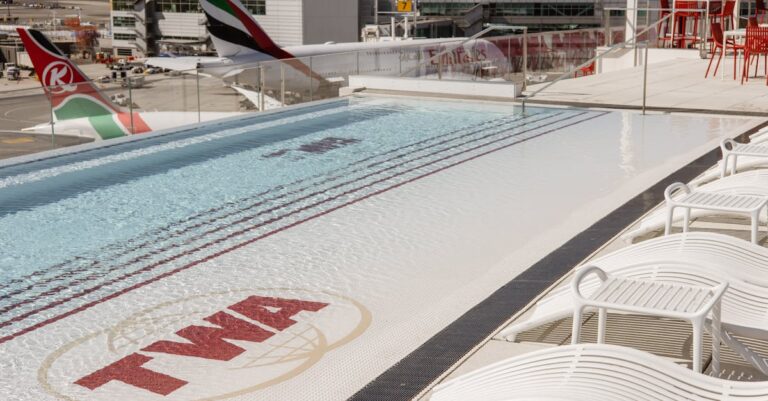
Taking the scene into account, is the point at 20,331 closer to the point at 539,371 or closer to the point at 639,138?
the point at 539,371

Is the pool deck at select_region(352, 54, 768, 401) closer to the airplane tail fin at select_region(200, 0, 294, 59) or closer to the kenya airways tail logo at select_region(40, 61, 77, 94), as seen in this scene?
the kenya airways tail logo at select_region(40, 61, 77, 94)

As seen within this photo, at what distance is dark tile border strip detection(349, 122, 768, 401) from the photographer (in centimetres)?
356

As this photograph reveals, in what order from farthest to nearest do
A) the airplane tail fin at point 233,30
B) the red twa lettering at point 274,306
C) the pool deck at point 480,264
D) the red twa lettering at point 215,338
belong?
the airplane tail fin at point 233,30 < the red twa lettering at point 274,306 < the red twa lettering at point 215,338 < the pool deck at point 480,264

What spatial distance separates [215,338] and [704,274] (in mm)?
2146

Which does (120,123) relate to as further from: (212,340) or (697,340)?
(697,340)

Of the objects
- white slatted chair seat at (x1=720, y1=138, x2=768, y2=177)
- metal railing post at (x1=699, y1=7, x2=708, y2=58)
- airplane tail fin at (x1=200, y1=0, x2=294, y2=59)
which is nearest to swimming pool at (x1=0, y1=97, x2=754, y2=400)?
white slatted chair seat at (x1=720, y1=138, x2=768, y2=177)

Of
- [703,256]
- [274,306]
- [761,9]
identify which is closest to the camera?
[703,256]

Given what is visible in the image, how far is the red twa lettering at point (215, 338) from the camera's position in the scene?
4.21 metres

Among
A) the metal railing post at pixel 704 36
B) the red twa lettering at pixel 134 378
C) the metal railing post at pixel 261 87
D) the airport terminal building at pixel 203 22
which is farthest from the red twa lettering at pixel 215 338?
the airport terminal building at pixel 203 22

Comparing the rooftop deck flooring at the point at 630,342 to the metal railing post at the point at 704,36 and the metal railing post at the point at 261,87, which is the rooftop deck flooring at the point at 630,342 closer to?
the metal railing post at the point at 261,87

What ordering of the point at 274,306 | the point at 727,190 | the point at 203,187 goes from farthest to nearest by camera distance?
the point at 203,187
the point at 727,190
the point at 274,306

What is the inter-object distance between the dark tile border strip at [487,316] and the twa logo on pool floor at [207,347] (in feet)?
1.56

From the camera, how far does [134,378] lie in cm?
Answer: 395

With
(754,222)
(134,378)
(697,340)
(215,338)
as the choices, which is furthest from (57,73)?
(697,340)
